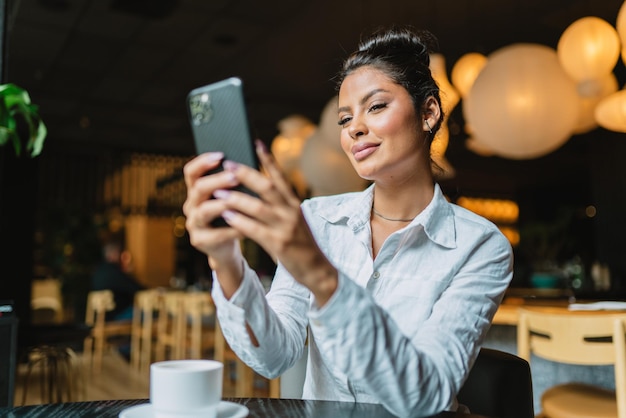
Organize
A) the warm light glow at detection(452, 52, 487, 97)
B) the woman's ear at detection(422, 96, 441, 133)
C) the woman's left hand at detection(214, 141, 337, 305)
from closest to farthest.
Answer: the woman's left hand at detection(214, 141, 337, 305)
the woman's ear at detection(422, 96, 441, 133)
the warm light glow at detection(452, 52, 487, 97)

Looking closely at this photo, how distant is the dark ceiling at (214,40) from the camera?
14.8ft

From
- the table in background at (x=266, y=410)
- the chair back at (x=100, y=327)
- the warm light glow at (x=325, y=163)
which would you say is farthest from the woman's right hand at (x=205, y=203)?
the chair back at (x=100, y=327)

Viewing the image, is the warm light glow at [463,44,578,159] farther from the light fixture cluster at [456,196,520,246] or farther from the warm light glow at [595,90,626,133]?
the light fixture cluster at [456,196,520,246]

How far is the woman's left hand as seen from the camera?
25.6 inches

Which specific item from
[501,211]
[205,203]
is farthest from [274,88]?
[501,211]

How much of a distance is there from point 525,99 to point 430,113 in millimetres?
2315

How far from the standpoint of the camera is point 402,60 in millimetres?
1159

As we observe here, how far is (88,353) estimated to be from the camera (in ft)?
22.7

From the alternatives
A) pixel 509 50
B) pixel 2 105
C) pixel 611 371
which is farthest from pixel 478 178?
pixel 2 105

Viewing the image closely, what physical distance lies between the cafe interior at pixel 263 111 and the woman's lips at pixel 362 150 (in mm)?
912

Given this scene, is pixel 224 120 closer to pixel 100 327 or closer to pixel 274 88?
pixel 274 88

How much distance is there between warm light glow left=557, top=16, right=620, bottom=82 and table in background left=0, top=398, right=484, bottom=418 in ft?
9.87

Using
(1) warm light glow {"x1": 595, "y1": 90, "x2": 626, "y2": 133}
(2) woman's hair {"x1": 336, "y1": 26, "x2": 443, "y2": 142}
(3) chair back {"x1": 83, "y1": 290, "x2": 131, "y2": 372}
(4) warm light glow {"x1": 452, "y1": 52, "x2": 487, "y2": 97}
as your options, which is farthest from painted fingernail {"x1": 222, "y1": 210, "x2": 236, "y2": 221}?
(3) chair back {"x1": 83, "y1": 290, "x2": 131, "y2": 372}

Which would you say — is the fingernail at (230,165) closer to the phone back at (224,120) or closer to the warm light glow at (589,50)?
the phone back at (224,120)
